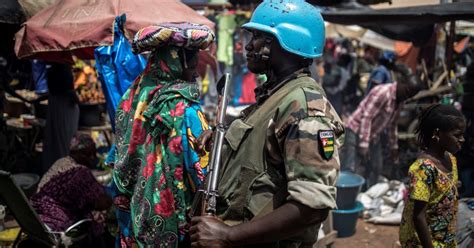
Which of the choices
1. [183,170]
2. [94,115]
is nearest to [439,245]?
[183,170]

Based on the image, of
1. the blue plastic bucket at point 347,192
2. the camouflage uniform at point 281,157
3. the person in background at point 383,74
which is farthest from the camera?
the person in background at point 383,74

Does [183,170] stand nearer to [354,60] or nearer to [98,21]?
[98,21]

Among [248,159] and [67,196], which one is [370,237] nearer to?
[67,196]

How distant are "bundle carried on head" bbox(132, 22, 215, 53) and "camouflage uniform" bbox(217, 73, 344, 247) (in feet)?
3.82

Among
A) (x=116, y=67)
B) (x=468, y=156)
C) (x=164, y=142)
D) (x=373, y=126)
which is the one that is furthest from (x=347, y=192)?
(x=164, y=142)

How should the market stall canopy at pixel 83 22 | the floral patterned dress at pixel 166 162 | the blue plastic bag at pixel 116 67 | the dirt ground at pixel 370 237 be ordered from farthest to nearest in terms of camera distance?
the dirt ground at pixel 370 237 < the market stall canopy at pixel 83 22 < the blue plastic bag at pixel 116 67 < the floral patterned dress at pixel 166 162

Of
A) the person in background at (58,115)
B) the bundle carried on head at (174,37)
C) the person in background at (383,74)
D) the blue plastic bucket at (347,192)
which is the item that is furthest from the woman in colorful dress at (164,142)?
the person in background at (383,74)

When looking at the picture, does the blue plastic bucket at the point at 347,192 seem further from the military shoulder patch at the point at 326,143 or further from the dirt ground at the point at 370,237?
the military shoulder patch at the point at 326,143

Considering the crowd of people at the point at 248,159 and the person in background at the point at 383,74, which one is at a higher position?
the crowd of people at the point at 248,159

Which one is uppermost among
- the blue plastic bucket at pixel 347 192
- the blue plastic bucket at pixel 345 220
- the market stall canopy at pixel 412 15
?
Answer: the market stall canopy at pixel 412 15

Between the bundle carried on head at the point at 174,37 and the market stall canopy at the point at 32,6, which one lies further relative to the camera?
the market stall canopy at the point at 32,6

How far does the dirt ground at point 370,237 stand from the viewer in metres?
5.96

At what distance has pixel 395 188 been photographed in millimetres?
7156

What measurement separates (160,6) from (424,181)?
3001 millimetres
